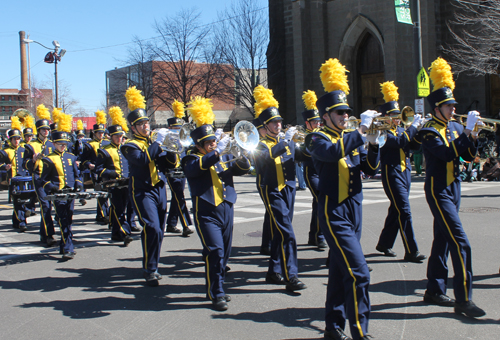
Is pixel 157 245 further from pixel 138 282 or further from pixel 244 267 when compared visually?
pixel 244 267

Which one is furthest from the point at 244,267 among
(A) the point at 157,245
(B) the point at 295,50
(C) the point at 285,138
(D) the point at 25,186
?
(B) the point at 295,50

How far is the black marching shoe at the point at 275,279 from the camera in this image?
605 cm

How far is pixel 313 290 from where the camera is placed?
18.9 ft

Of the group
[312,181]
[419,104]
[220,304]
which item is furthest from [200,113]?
[419,104]

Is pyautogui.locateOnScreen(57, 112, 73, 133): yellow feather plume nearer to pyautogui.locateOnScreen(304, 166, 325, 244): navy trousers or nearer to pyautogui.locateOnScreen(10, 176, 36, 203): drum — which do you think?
pyautogui.locateOnScreen(10, 176, 36, 203): drum

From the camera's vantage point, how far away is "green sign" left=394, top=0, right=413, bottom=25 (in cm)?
1587

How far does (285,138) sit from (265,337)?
114 inches

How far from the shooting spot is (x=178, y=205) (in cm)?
945

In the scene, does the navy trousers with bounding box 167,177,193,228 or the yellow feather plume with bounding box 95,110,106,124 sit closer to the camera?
the navy trousers with bounding box 167,177,193,228

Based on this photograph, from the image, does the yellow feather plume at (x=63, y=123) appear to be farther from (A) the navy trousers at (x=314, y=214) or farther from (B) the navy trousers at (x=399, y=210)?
(B) the navy trousers at (x=399, y=210)

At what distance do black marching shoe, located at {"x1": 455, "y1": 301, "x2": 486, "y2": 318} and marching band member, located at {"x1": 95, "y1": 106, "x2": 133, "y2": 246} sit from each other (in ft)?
18.4

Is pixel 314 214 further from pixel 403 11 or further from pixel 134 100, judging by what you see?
pixel 403 11

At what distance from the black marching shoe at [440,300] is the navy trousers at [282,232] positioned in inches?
57.7

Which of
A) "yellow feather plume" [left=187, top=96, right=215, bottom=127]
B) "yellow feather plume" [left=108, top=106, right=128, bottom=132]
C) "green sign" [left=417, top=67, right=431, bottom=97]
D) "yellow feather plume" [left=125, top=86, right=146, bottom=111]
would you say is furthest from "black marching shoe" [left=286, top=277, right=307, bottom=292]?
"green sign" [left=417, top=67, right=431, bottom=97]
